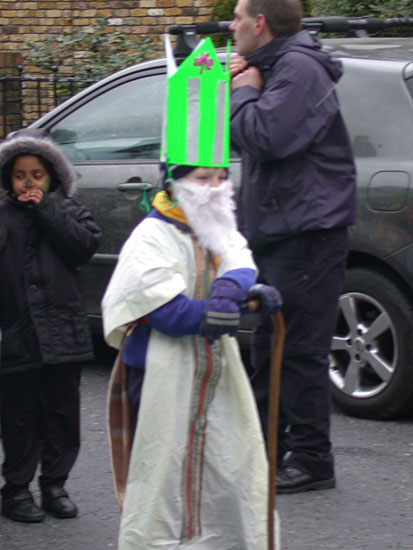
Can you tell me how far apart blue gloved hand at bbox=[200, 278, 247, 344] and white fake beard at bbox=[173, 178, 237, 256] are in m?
0.19

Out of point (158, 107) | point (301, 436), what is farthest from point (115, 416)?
point (158, 107)

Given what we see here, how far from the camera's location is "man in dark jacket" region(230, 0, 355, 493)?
4.04 meters

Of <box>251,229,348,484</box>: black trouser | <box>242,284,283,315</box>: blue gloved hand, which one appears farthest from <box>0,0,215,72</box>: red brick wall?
<box>242,284,283,315</box>: blue gloved hand

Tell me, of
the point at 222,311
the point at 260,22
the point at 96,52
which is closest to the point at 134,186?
the point at 260,22

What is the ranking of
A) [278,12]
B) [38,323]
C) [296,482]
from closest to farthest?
[38,323]
[278,12]
[296,482]

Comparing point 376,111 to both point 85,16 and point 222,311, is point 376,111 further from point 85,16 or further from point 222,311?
point 85,16

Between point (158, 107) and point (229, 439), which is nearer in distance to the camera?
point (229, 439)

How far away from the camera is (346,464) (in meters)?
4.68

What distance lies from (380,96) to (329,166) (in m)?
1.08

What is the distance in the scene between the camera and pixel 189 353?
3.24 meters

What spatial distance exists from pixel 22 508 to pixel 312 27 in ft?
8.95

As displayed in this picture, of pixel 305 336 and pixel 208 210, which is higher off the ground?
pixel 208 210

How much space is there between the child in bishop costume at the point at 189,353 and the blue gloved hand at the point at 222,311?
4cm

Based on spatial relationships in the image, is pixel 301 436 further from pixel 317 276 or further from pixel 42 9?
pixel 42 9
